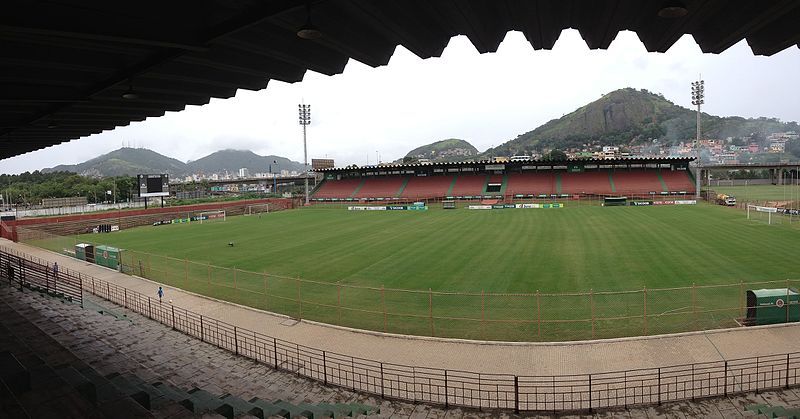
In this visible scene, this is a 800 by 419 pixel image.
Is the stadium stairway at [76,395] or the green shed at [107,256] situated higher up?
the stadium stairway at [76,395]

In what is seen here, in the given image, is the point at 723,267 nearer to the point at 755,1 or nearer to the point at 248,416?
the point at 755,1

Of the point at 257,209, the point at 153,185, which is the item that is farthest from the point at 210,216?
the point at 257,209

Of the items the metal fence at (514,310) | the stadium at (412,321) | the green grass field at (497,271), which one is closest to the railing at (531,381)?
the stadium at (412,321)

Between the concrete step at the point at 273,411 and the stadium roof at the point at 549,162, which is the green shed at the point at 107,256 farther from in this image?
the stadium roof at the point at 549,162

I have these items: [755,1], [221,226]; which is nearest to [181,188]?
[221,226]

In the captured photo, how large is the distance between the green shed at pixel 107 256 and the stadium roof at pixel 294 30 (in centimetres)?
2322

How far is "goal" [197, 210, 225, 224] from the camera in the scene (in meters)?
59.4

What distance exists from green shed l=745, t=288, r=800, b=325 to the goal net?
28291 mm

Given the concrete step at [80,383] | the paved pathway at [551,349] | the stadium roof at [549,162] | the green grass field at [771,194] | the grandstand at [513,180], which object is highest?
the stadium roof at [549,162]

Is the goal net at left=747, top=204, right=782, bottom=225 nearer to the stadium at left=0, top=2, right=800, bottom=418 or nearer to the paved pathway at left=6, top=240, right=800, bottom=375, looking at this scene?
the stadium at left=0, top=2, right=800, bottom=418

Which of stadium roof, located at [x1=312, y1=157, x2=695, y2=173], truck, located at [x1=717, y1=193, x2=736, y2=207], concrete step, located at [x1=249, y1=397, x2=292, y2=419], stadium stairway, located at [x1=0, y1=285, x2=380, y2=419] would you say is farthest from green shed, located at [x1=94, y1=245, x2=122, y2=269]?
truck, located at [x1=717, y1=193, x2=736, y2=207]

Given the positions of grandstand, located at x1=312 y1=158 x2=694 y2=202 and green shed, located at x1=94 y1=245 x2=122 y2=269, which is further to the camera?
grandstand, located at x1=312 y1=158 x2=694 y2=202

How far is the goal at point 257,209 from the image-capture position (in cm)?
6935

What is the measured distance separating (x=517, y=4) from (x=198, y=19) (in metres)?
3.43
